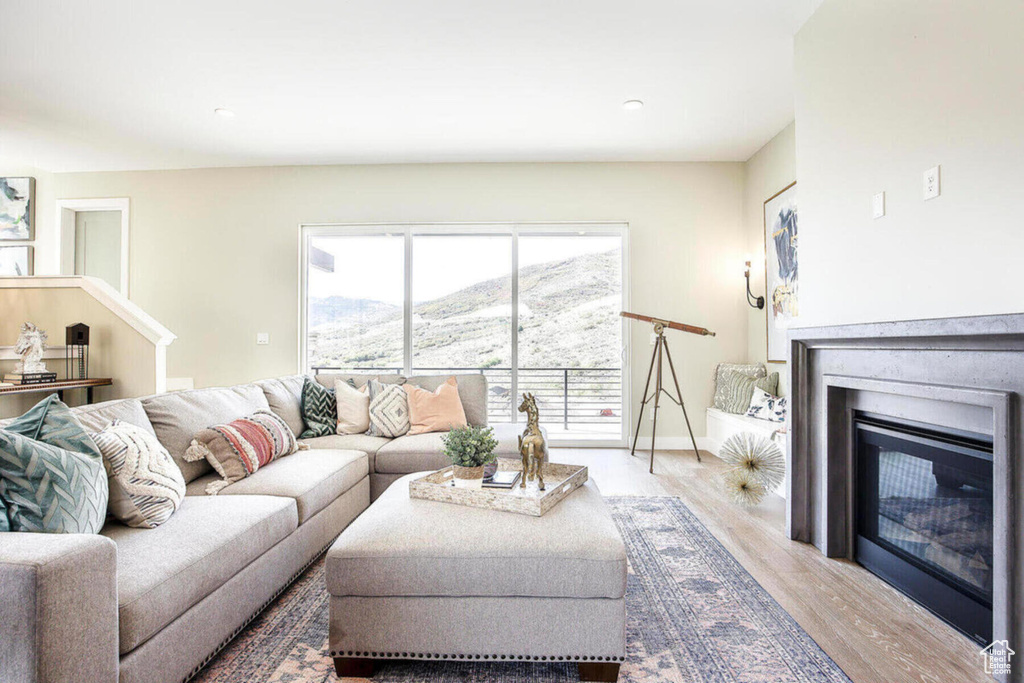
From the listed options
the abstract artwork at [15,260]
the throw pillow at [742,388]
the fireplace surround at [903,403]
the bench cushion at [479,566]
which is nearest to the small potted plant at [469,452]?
the bench cushion at [479,566]

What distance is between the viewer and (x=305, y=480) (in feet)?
7.73

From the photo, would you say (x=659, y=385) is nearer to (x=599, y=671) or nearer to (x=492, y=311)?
(x=492, y=311)

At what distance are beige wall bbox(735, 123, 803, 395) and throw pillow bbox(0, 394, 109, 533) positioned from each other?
14.4ft

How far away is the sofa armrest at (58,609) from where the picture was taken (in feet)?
3.43

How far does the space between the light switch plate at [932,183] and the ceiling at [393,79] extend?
1342 millimetres

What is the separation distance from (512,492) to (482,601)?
0.41 m

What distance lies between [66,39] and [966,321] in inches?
179

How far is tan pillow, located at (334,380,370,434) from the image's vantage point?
3455 mm

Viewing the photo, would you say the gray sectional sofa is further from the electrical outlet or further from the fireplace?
the electrical outlet

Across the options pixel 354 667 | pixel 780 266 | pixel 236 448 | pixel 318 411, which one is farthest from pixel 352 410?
pixel 780 266

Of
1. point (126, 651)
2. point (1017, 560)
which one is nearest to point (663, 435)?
point (1017, 560)

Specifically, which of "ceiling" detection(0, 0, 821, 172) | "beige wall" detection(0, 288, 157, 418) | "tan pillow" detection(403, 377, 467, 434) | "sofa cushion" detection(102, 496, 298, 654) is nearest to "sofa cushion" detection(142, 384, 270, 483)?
"sofa cushion" detection(102, 496, 298, 654)

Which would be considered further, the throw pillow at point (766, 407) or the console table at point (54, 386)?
the throw pillow at point (766, 407)

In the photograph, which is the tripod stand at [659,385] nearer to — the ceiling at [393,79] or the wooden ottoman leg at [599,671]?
the ceiling at [393,79]
